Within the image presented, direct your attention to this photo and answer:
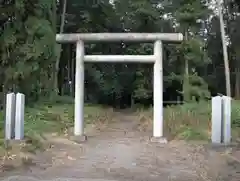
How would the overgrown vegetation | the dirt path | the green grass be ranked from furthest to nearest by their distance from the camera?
the overgrown vegetation → the green grass → the dirt path

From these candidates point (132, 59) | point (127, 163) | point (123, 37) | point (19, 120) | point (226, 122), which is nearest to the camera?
point (127, 163)

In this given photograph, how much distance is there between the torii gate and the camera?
12.1 m

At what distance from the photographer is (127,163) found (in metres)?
8.60

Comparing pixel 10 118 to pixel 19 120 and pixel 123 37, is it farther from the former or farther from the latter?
pixel 123 37

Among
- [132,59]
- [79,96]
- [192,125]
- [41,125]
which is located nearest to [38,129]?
[41,125]

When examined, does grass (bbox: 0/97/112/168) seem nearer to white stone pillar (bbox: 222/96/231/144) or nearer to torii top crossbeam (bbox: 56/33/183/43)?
torii top crossbeam (bbox: 56/33/183/43)

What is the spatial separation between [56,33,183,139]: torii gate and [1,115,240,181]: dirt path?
80cm

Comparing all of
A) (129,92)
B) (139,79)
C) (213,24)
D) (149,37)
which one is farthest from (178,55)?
(149,37)

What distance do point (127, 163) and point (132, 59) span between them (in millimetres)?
4685

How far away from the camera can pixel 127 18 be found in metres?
30.4

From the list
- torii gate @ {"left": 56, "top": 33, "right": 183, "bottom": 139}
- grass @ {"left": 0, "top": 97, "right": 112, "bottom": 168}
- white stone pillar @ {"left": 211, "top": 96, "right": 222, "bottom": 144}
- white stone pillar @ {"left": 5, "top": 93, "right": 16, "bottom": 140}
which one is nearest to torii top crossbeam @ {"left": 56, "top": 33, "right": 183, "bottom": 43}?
torii gate @ {"left": 56, "top": 33, "right": 183, "bottom": 139}

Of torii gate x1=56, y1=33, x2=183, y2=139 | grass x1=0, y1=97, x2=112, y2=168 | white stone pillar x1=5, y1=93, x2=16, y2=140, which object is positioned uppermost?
torii gate x1=56, y1=33, x2=183, y2=139

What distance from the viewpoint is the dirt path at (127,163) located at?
7218 mm

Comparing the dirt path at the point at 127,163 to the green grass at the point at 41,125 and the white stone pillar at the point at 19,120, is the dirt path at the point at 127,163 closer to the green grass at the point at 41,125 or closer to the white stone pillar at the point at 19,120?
the green grass at the point at 41,125
